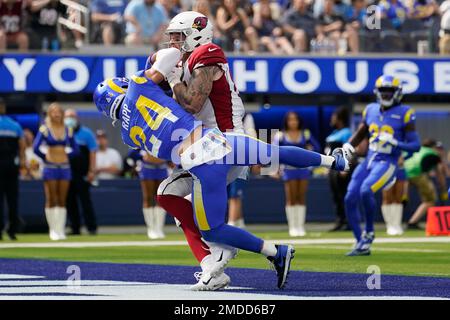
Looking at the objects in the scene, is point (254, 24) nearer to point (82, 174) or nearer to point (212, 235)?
point (82, 174)

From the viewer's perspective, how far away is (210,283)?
9227 millimetres

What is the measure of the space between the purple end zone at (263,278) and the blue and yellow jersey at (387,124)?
357 cm

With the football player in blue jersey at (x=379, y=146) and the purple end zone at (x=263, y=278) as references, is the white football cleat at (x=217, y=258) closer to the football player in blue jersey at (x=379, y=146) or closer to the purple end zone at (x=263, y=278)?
the purple end zone at (x=263, y=278)

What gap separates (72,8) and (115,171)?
3.13 m

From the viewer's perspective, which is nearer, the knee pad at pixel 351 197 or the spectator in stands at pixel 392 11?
the knee pad at pixel 351 197

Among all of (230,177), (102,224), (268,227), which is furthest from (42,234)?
(230,177)

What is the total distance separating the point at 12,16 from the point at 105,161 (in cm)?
297

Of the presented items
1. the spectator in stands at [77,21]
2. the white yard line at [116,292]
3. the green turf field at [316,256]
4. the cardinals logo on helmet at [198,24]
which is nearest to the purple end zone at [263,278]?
the white yard line at [116,292]

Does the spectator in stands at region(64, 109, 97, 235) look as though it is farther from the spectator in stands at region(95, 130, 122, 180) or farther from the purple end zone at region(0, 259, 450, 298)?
the purple end zone at region(0, 259, 450, 298)

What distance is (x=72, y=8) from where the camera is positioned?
23.2 m

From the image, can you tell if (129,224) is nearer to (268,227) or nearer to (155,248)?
(268,227)

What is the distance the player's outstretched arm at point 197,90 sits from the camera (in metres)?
9.12

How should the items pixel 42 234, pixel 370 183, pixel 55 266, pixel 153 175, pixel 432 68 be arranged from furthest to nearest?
pixel 432 68 < pixel 42 234 < pixel 153 175 < pixel 370 183 < pixel 55 266

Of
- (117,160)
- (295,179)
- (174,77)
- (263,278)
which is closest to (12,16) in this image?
→ (117,160)
